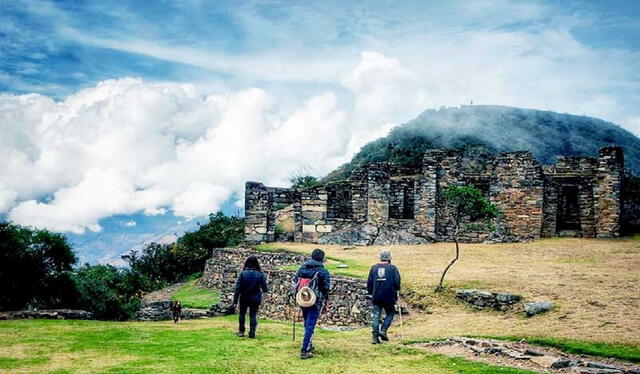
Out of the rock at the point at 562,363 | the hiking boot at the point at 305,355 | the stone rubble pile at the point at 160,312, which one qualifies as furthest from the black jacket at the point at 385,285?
the stone rubble pile at the point at 160,312

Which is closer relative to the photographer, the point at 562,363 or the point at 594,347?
the point at 562,363

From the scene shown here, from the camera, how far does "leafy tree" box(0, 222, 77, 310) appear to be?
19562 mm

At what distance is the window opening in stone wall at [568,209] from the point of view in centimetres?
2761

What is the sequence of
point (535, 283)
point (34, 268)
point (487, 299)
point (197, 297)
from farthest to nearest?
1. point (197, 297)
2. point (34, 268)
3. point (535, 283)
4. point (487, 299)

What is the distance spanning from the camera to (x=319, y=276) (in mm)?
10820

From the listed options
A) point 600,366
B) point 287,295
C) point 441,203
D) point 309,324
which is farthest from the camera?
point 441,203

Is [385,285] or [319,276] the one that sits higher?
[319,276]

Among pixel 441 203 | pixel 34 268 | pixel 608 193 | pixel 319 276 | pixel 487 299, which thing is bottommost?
pixel 487 299

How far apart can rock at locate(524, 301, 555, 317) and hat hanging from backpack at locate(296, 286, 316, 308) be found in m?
6.04

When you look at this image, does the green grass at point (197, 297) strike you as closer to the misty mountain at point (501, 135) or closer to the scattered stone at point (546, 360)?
the scattered stone at point (546, 360)

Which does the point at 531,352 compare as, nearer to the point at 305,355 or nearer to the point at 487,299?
the point at 305,355

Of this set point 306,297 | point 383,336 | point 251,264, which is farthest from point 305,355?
point 251,264

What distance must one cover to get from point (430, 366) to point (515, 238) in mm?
19133

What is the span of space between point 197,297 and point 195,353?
516 inches
